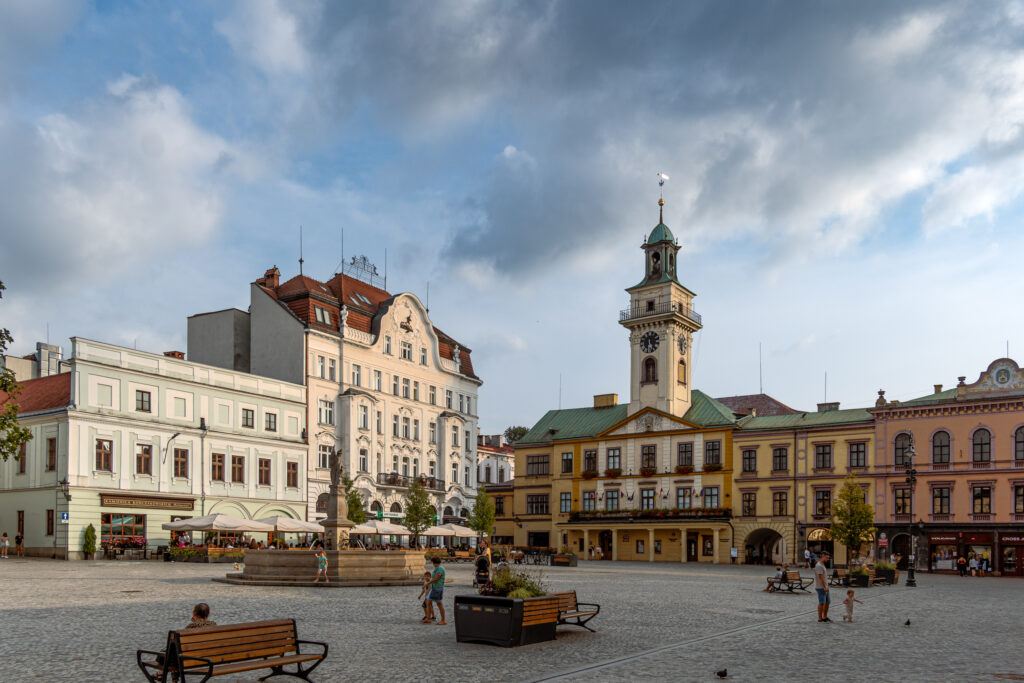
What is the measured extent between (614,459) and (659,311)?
37.9 feet

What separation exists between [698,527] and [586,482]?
33.7ft

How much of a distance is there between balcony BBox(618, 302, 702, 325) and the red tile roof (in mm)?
40487

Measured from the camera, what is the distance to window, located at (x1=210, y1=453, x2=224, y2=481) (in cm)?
5406

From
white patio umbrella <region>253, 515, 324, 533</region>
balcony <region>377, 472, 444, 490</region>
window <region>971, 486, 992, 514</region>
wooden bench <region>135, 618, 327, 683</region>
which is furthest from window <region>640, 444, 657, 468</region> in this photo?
wooden bench <region>135, 618, 327, 683</region>

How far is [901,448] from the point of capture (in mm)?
60094

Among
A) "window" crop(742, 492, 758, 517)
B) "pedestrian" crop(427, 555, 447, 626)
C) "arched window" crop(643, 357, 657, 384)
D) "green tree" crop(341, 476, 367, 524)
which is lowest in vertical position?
"window" crop(742, 492, 758, 517)

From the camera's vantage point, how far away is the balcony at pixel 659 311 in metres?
73.4

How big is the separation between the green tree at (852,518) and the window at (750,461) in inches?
558

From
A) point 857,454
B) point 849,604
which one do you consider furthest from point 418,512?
point 849,604

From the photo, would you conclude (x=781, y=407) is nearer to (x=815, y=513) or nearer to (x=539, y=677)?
(x=815, y=513)

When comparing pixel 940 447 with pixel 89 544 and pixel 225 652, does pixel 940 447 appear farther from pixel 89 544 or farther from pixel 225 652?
pixel 225 652

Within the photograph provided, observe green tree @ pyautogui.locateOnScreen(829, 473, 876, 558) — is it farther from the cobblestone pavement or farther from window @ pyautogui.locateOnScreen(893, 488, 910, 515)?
the cobblestone pavement

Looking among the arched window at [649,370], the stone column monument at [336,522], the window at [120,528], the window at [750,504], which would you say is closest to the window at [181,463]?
the window at [120,528]

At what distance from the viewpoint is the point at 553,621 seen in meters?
16.0
